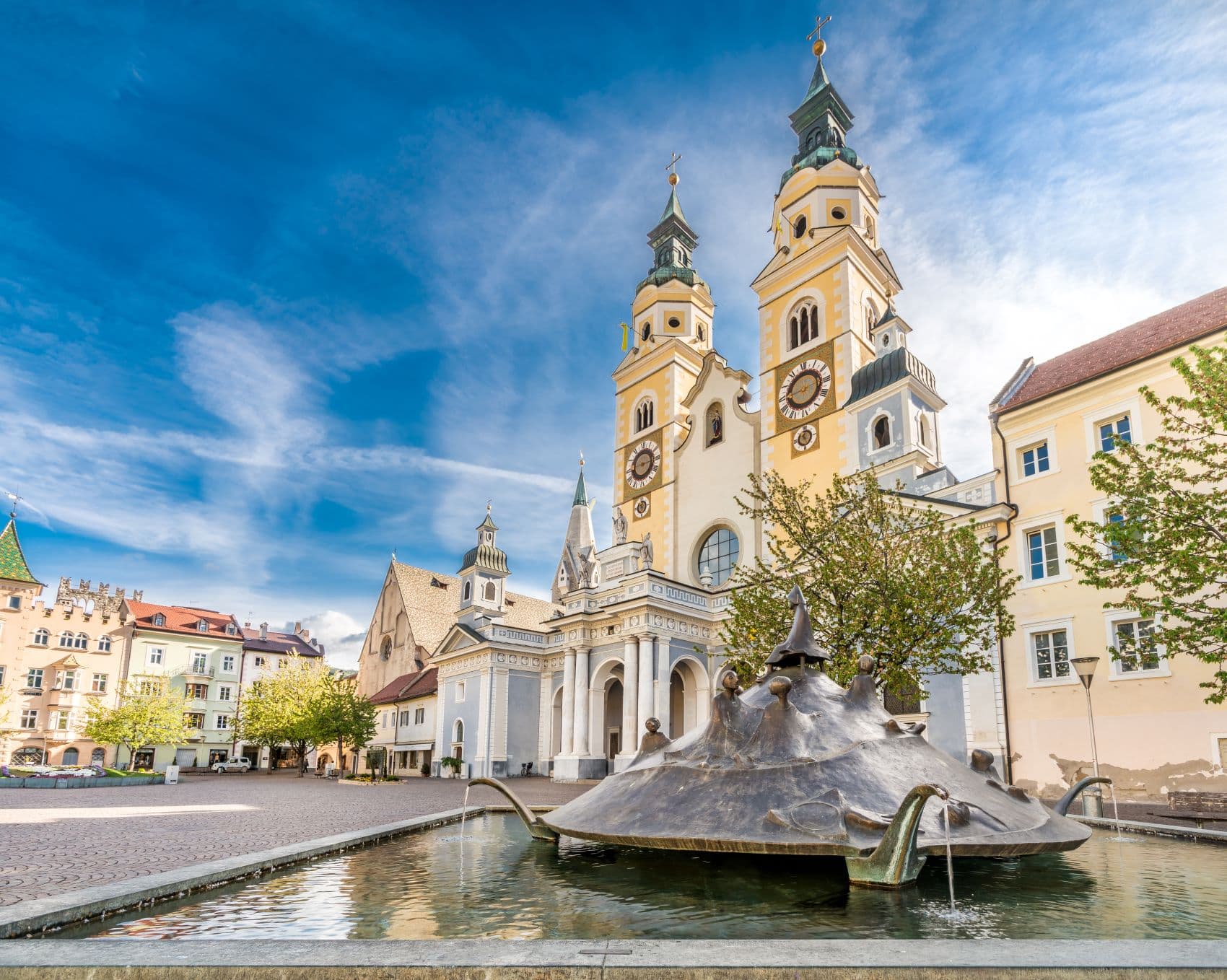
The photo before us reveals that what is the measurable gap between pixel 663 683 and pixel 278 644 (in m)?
48.8

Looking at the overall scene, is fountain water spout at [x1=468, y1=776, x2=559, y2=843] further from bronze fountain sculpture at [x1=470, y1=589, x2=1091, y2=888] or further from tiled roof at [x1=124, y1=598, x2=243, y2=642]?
tiled roof at [x1=124, y1=598, x2=243, y2=642]

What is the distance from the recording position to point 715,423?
150ft

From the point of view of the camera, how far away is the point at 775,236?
46.9 m

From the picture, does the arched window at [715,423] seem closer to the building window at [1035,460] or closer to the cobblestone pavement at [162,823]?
the building window at [1035,460]

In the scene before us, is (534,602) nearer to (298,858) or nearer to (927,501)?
(927,501)

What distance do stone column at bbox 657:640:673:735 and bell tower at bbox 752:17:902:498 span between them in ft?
34.4

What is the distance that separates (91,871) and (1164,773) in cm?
2346

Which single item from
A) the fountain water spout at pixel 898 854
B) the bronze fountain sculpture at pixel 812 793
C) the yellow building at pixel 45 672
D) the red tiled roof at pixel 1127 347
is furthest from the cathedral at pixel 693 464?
the yellow building at pixel 45 672

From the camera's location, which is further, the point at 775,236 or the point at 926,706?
the point at 775,236

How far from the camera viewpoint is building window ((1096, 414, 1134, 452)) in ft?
77.6

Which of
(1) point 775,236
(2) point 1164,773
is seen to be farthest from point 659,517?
(2) point 1164,773

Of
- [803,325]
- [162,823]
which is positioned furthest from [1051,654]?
[803,325]

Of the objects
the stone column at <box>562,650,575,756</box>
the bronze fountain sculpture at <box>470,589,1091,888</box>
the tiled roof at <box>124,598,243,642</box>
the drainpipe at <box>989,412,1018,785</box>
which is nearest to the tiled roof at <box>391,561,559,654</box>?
the tiled roof at <box>124,598,243,642</box>

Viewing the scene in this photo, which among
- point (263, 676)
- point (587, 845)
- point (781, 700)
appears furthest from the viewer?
point (263, 676)
